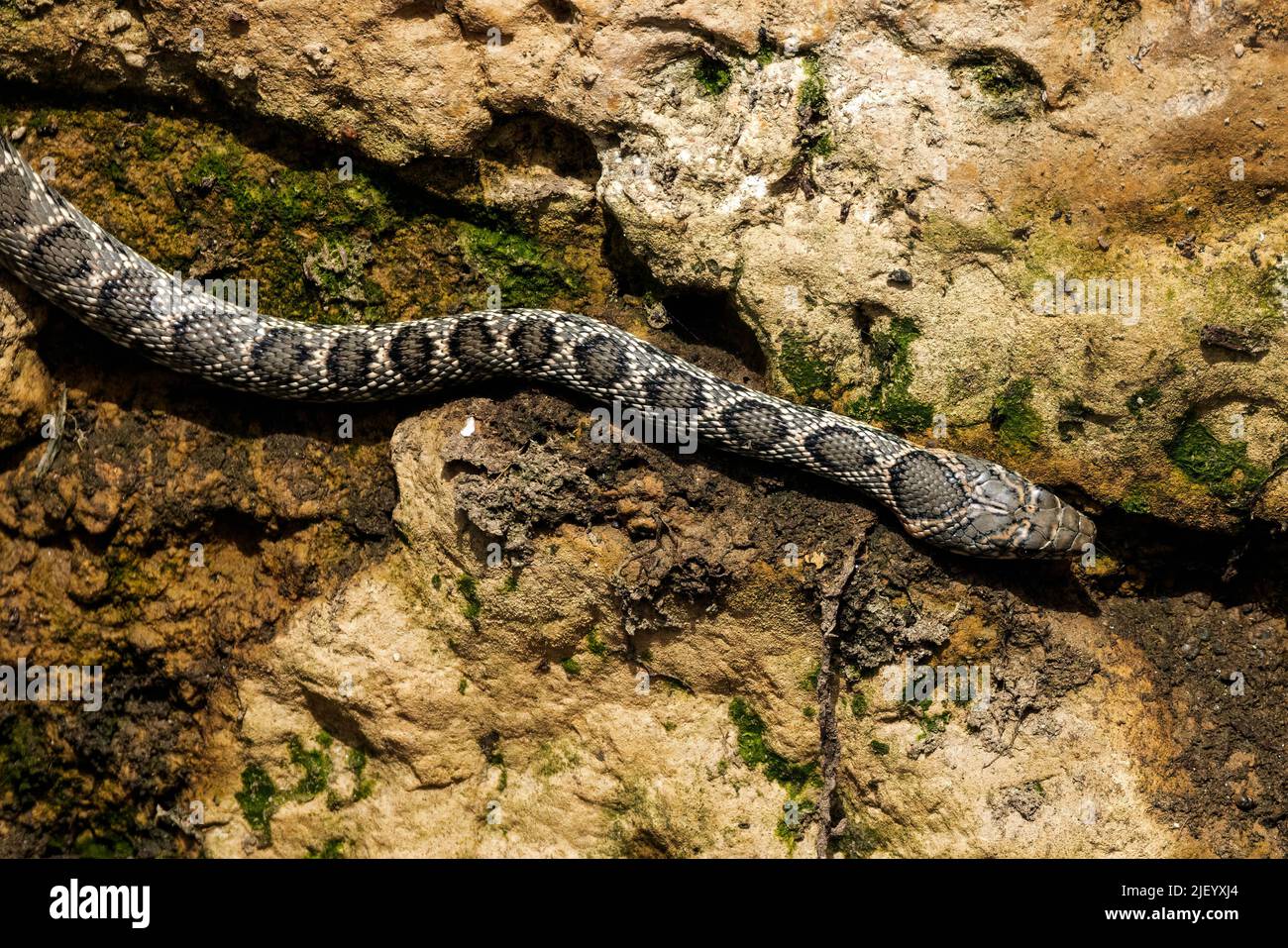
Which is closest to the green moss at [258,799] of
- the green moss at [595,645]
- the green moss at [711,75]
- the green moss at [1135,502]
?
the green moss at [595,645]

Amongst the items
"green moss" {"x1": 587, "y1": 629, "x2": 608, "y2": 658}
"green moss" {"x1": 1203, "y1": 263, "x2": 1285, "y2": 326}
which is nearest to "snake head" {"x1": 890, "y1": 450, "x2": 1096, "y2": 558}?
"green moss" {"x1": 1203, "y1": 263, "x2": 1285, "y2": 326}

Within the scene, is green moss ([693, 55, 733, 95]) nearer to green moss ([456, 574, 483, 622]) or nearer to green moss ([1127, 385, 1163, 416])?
green moss ([1127, 385, 1163, 416])

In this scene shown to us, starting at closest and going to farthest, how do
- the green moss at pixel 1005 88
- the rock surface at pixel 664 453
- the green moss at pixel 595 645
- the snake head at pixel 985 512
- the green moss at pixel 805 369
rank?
the green moss at pixel 1005 88
the rock surface at pixel 664 453
the snake head at pixel 985 512
the green moss at pixel 805 369
the green moss at pixel 595 645

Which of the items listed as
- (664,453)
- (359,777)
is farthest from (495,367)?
(359,777)

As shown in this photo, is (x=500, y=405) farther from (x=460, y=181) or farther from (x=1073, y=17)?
(x=1073, y=17)

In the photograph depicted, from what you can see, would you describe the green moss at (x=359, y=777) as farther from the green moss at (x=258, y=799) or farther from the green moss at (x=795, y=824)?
the green moss at (x=795, y=824)

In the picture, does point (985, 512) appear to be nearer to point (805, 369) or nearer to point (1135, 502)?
point (1135, 502)
